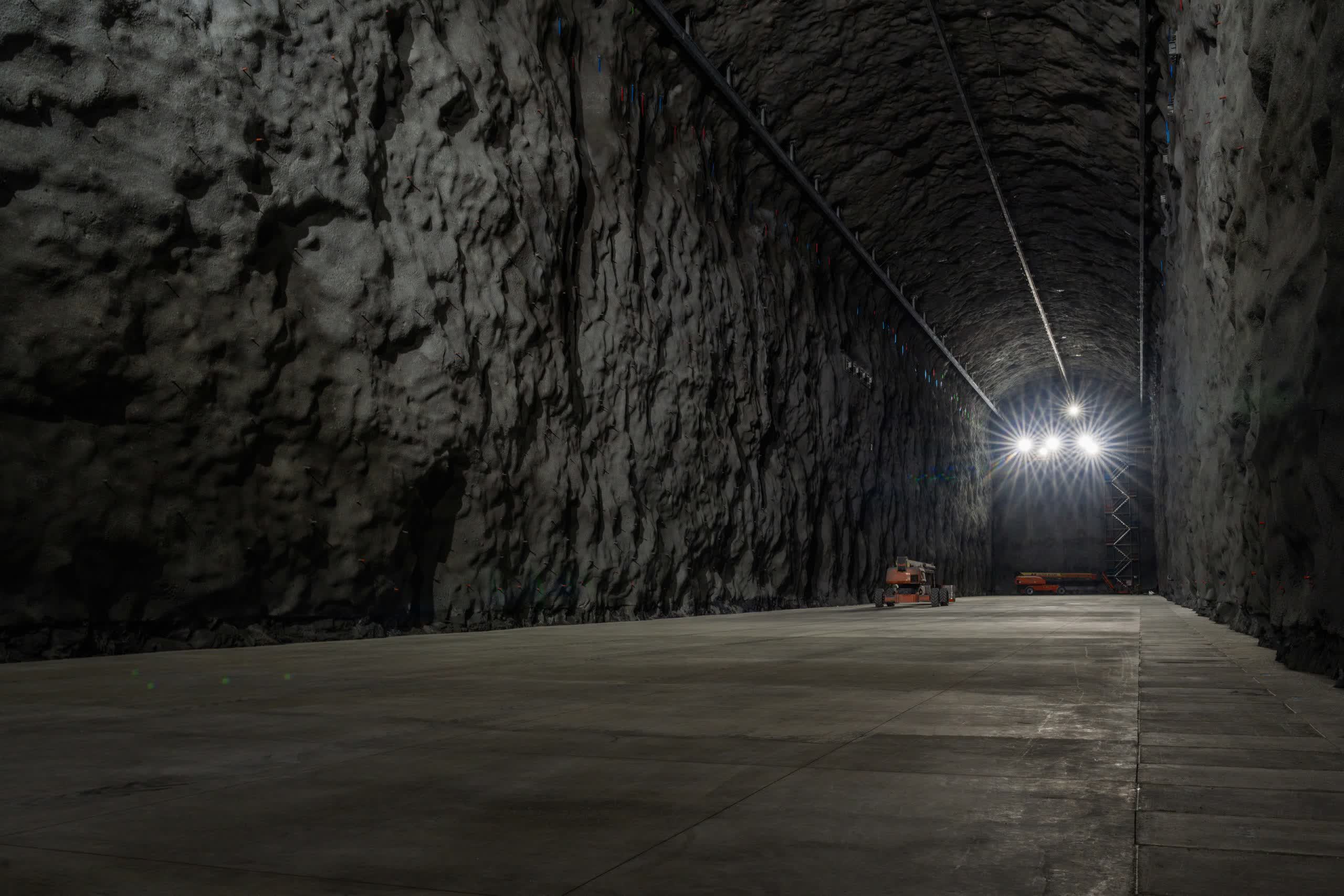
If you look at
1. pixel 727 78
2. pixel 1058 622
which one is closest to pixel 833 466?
pixel 727 78

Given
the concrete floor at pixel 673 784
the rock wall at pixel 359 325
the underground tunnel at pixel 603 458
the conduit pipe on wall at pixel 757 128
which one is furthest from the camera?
the conduit pipe on wall at pixel 757 128

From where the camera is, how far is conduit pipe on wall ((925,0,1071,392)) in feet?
64.2

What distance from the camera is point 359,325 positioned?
11859 mm

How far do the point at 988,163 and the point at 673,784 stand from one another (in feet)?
79.9

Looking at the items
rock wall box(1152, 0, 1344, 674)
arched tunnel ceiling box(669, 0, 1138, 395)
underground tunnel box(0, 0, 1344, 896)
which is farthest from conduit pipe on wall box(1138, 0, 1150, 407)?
rock wall box(1152, 0, 1344, 674)

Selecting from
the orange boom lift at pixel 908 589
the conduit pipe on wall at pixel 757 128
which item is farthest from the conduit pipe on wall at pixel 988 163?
the orange boom lift at pixel 908 589

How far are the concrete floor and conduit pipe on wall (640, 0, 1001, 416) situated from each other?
1436cm

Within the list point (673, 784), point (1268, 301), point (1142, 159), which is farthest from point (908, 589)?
point (673, 784)

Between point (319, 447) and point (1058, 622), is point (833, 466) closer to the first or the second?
point (1058, 622)

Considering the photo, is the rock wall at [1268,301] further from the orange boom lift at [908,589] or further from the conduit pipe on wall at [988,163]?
the orange boom lift at [908,589]

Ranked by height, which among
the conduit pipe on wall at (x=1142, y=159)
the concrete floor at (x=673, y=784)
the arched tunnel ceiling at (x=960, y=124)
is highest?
the arched tunnel ceiling at (x=960, y=124)

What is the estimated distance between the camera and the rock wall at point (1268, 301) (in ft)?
21.1

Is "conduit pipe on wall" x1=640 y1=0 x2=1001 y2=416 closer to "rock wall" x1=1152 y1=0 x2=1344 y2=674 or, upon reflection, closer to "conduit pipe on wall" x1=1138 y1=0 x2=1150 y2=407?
"conduit pipe on wall" x1=1138 y1=0 x2=1150 y2=407

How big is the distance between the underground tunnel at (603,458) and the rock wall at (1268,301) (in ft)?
0.25
